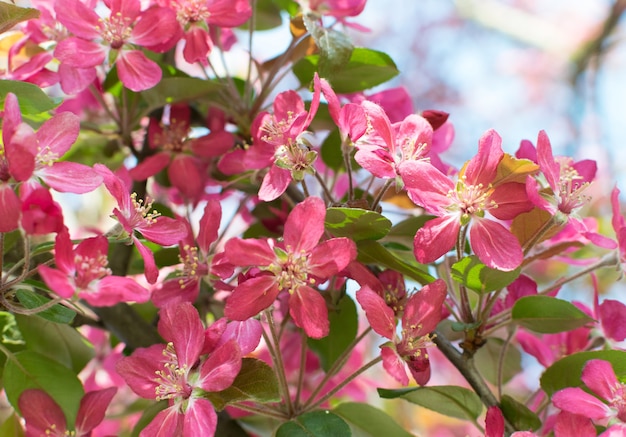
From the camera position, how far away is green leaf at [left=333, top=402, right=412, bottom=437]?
92 cm

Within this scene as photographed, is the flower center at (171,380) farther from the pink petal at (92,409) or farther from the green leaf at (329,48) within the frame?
the green leaf at (329,48)

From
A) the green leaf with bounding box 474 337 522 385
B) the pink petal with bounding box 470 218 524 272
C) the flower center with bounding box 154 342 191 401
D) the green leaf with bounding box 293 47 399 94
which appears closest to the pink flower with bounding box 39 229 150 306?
the flower center with bounding box 154 342 191 401

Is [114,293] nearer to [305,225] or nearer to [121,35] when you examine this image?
[305,225]

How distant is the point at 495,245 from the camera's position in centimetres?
77

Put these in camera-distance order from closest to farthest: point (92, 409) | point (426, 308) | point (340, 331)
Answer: point (426, 308), point (92, 409), point (340, 331)

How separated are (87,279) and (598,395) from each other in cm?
50

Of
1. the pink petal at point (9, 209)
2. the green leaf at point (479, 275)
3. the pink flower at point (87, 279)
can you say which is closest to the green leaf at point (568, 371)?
the green leaf at point (479, 275)

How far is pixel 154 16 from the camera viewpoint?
890 mm

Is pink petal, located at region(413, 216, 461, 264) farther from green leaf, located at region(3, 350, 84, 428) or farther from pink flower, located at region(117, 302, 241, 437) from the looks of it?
green leaf, located at region(3, 350, 84, 428)

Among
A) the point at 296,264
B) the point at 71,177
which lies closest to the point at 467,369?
the point at 296,264

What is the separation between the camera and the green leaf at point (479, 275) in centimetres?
77

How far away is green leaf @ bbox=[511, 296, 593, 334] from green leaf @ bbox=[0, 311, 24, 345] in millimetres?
562

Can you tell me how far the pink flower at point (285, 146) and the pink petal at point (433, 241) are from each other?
5.1 inches

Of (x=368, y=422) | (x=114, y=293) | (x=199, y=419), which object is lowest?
(x=368, y=422)
